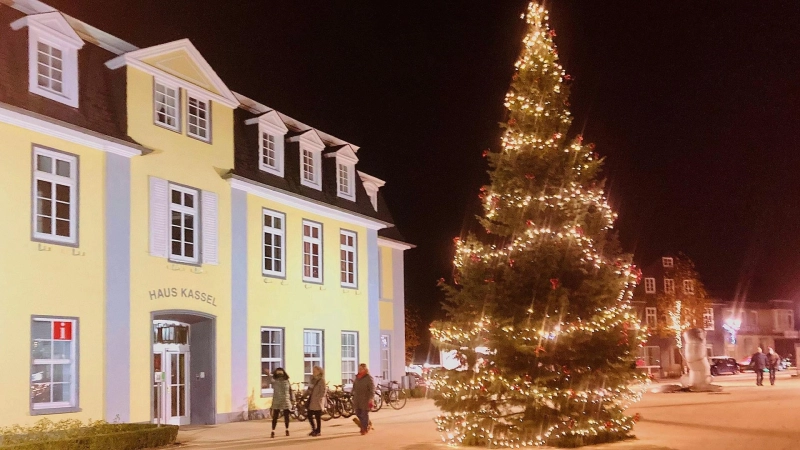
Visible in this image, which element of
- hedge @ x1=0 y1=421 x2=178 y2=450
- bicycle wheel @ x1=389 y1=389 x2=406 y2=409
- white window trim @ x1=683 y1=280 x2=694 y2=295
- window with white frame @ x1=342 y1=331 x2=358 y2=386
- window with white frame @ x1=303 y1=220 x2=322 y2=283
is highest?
window with white frame @ x1=303 y1=220 x2=322 y2=283

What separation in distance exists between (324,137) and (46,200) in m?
Result: 12.3

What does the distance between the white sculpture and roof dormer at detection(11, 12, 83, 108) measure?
24809 millimetres

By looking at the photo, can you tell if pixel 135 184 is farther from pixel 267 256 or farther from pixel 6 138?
pixel 267 256

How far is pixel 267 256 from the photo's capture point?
78.3ft

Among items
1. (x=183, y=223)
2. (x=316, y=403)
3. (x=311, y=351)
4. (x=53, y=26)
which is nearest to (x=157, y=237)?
(x=183, y=223)

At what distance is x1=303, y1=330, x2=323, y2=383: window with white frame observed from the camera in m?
25.1

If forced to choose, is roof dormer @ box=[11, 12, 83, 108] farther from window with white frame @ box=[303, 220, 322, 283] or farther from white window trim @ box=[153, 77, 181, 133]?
window with white frame @ box=[303, 220, 322, 283]

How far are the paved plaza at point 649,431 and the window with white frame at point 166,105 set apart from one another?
7583 mm

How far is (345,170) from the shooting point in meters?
28.3

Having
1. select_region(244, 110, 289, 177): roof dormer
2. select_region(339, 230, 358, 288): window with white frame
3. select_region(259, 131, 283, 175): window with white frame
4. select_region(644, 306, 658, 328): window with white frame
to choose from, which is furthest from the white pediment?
select_region(644, 306, 658, 328): window with white frame

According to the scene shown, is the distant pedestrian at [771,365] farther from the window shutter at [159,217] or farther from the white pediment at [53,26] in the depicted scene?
the white pediment at [53,26]

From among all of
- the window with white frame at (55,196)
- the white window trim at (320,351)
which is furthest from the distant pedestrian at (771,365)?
the window with white frame at (55,196)

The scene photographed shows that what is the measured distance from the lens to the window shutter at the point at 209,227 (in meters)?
21.2

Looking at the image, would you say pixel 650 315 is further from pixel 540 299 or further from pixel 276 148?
pixel 540 299
